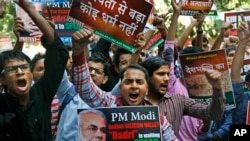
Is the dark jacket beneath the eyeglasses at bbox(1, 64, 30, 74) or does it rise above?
beneath

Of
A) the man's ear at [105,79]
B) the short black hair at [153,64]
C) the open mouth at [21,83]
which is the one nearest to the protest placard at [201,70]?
the short black hair at [153,64]

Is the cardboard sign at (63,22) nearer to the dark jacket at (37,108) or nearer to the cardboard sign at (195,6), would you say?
the cardboard sign at (195,6)

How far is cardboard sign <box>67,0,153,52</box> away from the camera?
539cm

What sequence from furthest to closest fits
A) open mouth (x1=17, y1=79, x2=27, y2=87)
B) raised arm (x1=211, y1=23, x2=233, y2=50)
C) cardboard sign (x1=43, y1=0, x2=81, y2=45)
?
1. raised arm (x1=211, y1=23, x2=233, y2=50)
2. cardboard sign (x1=43, y1=0, x2=81, y2=45)
3. open mouth (x1=17, y1=79, x2=27, y2=87)

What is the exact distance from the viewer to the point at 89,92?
15.9ft

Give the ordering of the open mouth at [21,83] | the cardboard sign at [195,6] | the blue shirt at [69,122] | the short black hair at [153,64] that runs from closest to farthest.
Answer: the open mouth at [21,83], the blue shirt at [69,122], the short black hair at [153,64], the cardboard sign at [195,6]

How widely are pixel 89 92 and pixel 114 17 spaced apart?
3.39ft

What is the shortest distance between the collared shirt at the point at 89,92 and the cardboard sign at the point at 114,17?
25.4 inches

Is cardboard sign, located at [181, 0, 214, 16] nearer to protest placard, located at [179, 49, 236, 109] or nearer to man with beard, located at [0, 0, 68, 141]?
protest placard, located at [179, 49, 236, 109]

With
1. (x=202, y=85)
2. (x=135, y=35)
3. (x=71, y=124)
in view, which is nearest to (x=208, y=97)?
(x=202, y=85)

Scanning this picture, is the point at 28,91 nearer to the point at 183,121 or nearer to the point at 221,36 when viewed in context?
the point at 183,121

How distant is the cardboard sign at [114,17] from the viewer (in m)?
5.39

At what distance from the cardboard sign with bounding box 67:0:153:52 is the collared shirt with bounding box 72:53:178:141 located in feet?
2.12

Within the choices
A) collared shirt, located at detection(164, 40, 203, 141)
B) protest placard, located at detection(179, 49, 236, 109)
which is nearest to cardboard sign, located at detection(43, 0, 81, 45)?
collared shirt, located at detection(164, 40, 203, 141)
